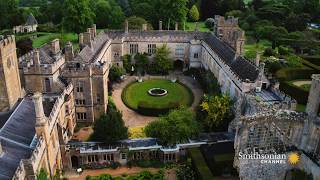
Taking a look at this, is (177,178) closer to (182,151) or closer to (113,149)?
(182,151)

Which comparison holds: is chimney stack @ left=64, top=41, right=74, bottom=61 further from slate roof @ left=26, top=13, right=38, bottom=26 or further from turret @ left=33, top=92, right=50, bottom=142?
Result: slate roof @ left=26, top=13, right=38, bottom=26

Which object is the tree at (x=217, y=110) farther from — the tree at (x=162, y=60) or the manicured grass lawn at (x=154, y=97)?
the tree at (x=162, y=60)

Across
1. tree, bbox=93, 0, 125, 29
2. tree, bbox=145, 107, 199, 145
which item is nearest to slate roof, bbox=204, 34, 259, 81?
tree, bbox=145, 107, 199, 145

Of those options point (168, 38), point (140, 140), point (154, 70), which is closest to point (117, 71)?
point (154, 70)

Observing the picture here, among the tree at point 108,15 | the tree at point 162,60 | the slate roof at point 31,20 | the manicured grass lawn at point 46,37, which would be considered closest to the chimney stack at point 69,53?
the tree at point 162,60

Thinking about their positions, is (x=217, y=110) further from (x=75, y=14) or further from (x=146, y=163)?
(x=75, y=14)
